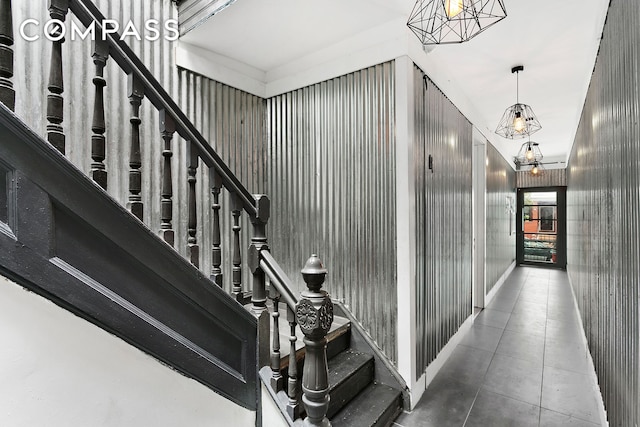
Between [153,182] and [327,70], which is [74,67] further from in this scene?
[327,70]

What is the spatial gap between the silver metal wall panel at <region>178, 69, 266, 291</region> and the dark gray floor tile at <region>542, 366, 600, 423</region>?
2.95m

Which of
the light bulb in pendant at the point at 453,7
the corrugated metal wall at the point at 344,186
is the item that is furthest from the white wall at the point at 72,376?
the light bulb in pendant at the point at 453,7

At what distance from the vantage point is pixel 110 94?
87.0 inches

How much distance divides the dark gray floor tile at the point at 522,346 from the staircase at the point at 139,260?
224 centimetres

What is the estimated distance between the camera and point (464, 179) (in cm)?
412

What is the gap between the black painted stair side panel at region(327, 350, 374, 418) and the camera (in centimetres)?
221

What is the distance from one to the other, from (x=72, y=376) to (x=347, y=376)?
5.71 ft

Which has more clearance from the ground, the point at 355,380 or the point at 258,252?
the point at 258,252

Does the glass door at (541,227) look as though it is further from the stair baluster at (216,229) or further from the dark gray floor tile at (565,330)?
the stair baluster at (216,229)

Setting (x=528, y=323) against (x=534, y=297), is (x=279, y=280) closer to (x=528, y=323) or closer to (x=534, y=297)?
(x=528, y=323)

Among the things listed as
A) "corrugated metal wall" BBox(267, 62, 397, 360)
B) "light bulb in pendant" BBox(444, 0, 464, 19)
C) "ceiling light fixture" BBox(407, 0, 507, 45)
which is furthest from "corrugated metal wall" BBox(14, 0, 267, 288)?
"light bulb in pendant" BBox(444, 0, 464, 19)

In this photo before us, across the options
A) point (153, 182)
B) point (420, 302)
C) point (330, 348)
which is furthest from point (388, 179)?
point (153, 182)

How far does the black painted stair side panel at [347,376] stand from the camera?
7.25 feet

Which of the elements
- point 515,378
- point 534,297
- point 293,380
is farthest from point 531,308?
point 293,380
